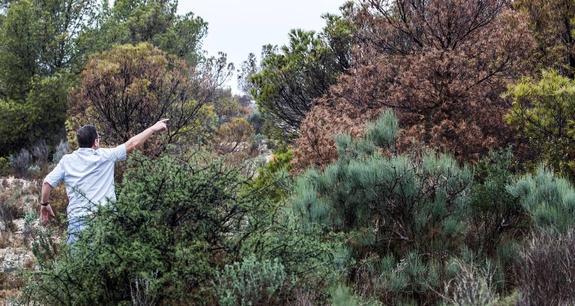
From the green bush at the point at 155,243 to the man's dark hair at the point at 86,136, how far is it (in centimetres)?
73

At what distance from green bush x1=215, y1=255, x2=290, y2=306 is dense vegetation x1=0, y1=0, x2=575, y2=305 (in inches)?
0.6

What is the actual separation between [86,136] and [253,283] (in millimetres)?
2181

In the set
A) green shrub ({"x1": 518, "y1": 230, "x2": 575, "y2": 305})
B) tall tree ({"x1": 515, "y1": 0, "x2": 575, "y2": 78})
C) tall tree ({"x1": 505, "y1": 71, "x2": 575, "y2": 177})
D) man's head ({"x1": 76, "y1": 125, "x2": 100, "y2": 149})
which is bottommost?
green shrub ({"x1": 518, "y1": 230, "x2": 575, "y2": 305})

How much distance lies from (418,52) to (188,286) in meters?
5.71

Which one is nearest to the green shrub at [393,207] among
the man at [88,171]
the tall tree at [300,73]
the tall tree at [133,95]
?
the man at [88,171]

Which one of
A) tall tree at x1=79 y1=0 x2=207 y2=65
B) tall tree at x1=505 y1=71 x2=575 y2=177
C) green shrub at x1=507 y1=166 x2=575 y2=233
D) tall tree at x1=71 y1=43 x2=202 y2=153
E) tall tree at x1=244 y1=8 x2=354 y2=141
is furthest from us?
tall tree at x1=79 y1=0 x2=207 y2=65

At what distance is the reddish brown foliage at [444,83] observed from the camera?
25.5ft

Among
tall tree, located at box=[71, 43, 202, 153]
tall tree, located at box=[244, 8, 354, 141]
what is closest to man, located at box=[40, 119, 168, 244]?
tall tree, located at box=[71, 43, 202, 153]

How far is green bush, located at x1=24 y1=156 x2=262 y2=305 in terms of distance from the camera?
3.92m

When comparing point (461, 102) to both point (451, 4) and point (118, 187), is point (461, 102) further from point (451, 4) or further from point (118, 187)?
point (118, 187)

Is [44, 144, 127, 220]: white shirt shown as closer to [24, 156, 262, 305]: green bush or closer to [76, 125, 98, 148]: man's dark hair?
[76, 125, 98, 148]: man's dark hair

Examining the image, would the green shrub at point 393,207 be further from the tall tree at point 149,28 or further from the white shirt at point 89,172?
the tall tree at point 149,28

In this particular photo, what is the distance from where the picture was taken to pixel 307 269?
419 cm

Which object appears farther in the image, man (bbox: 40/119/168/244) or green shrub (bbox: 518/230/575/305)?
man (bbox: 40/119/168/244)
